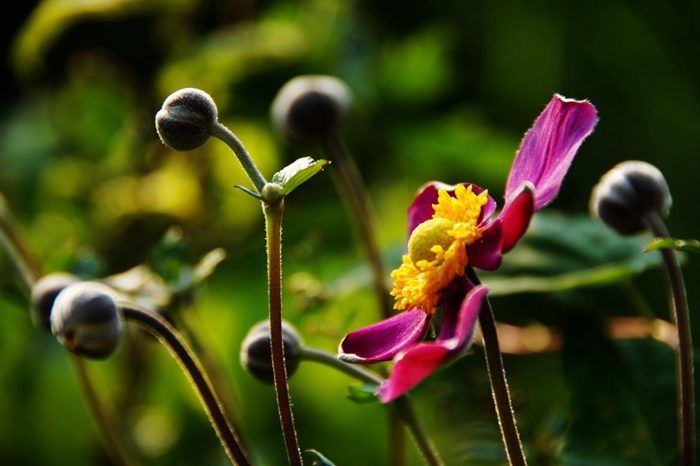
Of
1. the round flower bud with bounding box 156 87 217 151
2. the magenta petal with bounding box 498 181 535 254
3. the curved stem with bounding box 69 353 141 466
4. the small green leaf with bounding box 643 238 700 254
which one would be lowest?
the curved stem with bounding box 69 353 141 466

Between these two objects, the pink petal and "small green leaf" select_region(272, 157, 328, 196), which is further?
Answer: the pink petal

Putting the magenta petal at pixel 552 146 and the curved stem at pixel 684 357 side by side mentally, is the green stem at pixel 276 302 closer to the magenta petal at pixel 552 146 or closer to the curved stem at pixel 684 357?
the magenta petal at pixel 552 146

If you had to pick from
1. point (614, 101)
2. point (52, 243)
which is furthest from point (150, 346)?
point (614, 101)

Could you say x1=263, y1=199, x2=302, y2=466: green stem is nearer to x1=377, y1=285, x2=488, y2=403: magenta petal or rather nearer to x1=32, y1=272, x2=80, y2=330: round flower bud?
x1=377, y1=285, x2=488, y2=403: magenta petal

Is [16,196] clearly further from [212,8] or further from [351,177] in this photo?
[351,177]

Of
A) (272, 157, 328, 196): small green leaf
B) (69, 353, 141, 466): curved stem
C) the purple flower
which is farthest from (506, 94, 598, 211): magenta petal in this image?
(69, 353, 141, 466): curved stem

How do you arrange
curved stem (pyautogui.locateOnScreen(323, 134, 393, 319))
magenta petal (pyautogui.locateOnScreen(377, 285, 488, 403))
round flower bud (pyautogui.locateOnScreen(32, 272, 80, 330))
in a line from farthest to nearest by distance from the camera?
curved stem (pyautogui.locateOnScreen(323, 134, 393, 319))
round flower bud (pyautogui.locateOnScreen(32, 272, 80, 330))
magenta petal (pyautogui.locateOnScreen(377, 285, 488, 403))

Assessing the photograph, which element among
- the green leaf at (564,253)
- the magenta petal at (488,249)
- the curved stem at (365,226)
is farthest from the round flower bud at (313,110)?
the magenta petal at (488,249)

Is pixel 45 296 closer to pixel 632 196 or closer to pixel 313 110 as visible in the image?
pixel 313 110
